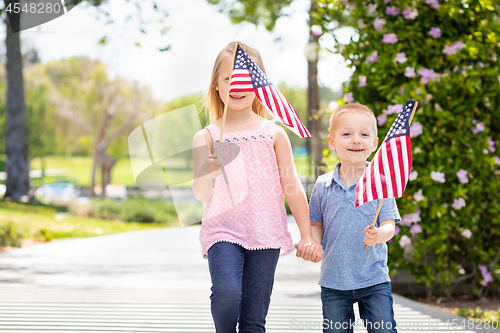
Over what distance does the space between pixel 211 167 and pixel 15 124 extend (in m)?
19.1

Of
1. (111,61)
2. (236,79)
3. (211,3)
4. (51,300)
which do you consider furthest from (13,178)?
(236,79)

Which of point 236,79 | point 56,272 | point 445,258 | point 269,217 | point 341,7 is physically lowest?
point 56,272

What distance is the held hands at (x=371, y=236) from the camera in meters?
2.58

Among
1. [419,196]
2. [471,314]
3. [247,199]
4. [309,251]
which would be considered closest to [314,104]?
[419,196]

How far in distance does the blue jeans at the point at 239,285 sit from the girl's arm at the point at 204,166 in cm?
29

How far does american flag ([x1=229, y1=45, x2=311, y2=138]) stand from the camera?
9.39 feet

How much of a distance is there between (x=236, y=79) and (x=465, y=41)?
3390mm

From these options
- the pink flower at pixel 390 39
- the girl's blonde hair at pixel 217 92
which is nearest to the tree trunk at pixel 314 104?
the pink flower at pixel 390 39

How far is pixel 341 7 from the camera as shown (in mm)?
5609

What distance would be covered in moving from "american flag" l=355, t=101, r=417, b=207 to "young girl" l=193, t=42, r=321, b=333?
388 mm

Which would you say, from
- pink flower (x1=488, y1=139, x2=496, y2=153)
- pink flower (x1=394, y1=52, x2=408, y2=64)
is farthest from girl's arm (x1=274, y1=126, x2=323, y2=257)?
pink flower (x1=488, y1=139, x2=496, y2=153)

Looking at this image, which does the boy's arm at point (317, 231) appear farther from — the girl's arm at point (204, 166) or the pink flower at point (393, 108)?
the pink flower at point (393, 108)

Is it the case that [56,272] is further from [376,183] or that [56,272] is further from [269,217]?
[376,183]

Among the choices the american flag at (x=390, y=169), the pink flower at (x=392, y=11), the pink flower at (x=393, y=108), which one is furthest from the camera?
the pink flower at (x=392, y=11)
